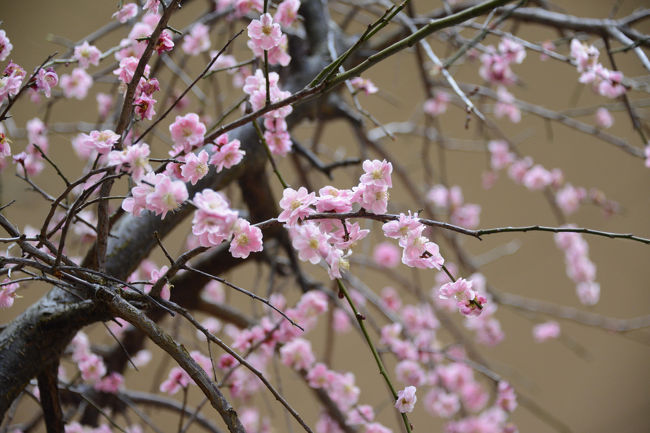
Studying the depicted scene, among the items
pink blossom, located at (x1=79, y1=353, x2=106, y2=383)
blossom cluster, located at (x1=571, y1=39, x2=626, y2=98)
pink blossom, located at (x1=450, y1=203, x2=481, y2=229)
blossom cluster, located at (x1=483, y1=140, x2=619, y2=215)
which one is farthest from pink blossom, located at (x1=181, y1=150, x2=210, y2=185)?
blossom cluster, located at (x1=483, y1=140, x2=619, y2=215)

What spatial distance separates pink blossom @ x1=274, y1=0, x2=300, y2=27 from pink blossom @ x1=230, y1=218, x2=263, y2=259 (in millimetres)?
381

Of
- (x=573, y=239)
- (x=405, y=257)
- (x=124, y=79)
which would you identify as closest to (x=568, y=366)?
(x=573, y=239)

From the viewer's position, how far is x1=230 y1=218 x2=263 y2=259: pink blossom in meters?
0.51

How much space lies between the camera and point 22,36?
1.46 m

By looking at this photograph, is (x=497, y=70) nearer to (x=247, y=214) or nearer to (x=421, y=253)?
(x=247, y=214)

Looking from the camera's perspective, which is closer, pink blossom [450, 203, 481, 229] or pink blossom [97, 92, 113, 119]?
pink blossom [97, 92, 113, 119]

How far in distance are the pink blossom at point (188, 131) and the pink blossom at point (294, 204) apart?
134mm

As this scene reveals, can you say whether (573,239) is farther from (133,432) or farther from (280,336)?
(133,432)

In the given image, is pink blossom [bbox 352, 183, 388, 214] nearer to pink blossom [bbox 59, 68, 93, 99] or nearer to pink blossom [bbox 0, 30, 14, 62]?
pink blossom [bbox 0, 30, 14, 62]

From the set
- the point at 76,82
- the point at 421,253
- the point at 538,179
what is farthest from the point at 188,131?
the point at 538,179

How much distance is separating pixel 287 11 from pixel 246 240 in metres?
0.41

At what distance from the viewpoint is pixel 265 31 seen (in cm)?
60

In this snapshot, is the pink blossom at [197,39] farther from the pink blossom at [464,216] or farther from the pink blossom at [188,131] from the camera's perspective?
the pink blossom at [464,216]

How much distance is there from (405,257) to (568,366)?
2.03m
